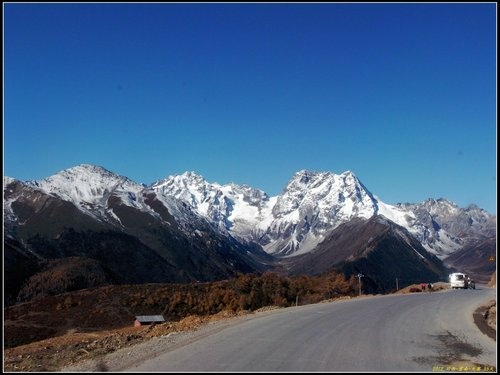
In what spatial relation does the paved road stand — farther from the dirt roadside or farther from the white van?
the white van

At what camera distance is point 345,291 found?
5938 centimetres

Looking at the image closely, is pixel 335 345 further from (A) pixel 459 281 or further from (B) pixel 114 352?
(A) pixel 459 281

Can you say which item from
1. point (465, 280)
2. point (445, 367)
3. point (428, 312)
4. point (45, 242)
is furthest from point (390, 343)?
point (45, 242)

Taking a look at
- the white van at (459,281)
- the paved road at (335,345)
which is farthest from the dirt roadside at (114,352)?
the white van at (459,281)

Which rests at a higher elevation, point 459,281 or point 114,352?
point 459,281

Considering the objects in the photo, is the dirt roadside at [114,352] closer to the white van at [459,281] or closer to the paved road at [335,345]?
the paved road at [335,345]

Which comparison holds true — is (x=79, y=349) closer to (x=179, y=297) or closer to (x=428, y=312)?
(x=428, y=312)

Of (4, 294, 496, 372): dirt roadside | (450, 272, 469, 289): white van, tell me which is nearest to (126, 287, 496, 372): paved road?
(4, 294, 496, 372): dirt roadside

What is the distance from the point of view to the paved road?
1338 centimetres

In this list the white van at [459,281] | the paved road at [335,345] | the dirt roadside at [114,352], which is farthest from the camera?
the white van at [459,281]

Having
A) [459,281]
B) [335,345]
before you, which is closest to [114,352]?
[335,345]

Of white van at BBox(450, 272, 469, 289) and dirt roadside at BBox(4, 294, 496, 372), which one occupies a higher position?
white van at BBox(450, 272, 469, 289)

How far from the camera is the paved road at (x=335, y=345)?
13383mm

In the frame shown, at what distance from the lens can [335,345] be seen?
1608 cm
